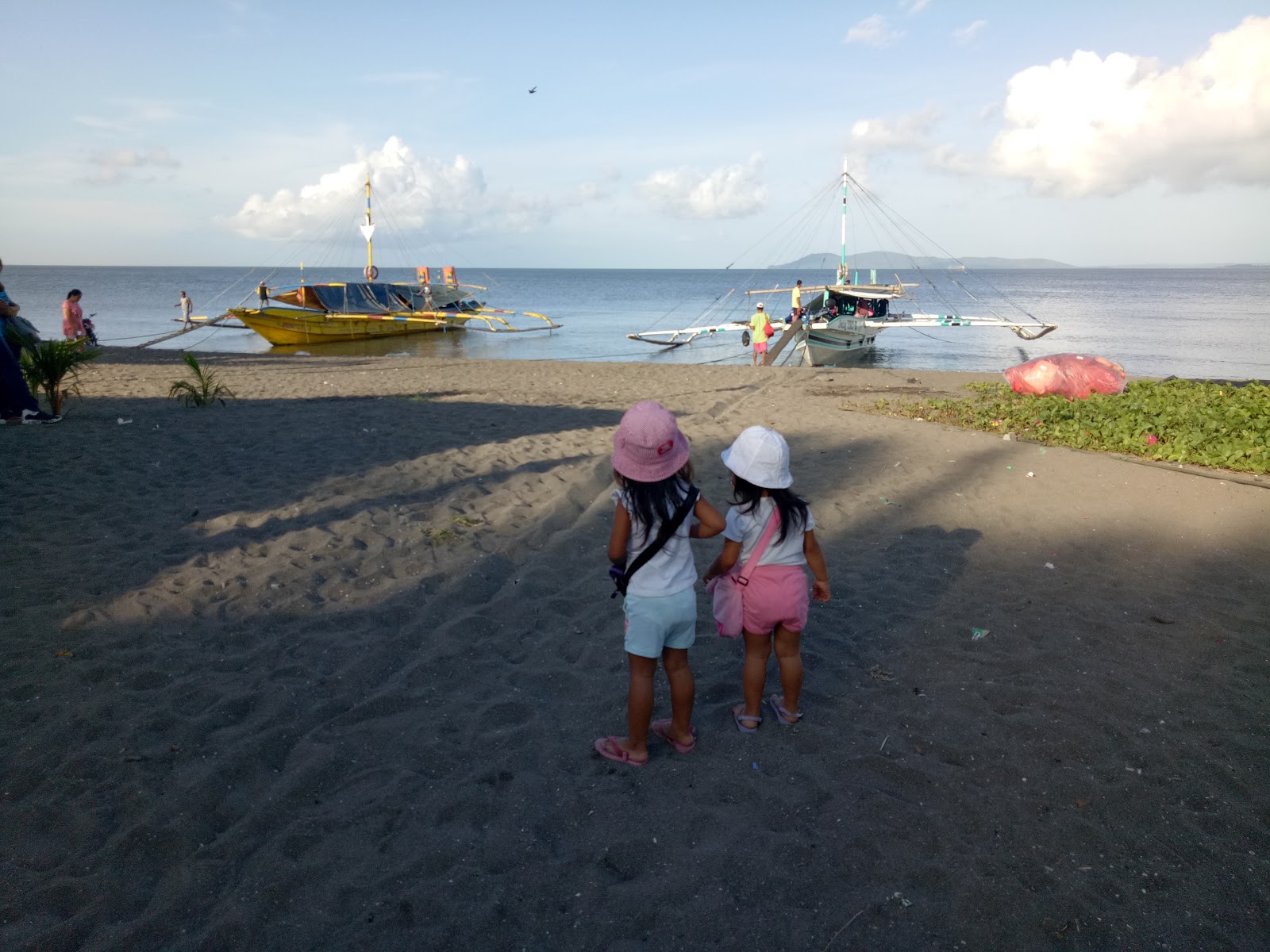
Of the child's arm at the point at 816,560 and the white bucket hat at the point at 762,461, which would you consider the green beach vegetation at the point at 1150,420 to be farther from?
the white bucket hat at the point at 762,461

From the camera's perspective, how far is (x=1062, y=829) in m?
2.93

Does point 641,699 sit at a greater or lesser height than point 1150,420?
lesser

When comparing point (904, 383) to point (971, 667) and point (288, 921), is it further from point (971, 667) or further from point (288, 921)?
point (288, 921)

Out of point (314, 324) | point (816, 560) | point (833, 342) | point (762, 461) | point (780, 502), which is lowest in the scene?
point (816, 560)

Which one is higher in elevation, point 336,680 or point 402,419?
point 402,419

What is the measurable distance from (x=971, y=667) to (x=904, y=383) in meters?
12.2

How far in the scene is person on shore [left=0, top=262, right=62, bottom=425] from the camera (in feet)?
29.0

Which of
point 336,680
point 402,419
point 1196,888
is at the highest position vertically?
point 402,419

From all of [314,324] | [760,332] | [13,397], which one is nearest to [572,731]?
[13,397]

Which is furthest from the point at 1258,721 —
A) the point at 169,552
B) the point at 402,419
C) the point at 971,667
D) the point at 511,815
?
the point at 402,419

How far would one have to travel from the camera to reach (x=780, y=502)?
10.8 feet

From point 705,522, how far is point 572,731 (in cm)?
115

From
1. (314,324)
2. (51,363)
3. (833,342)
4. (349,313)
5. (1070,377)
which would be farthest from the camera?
(349,313)

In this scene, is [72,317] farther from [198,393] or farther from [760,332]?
[760,332]
